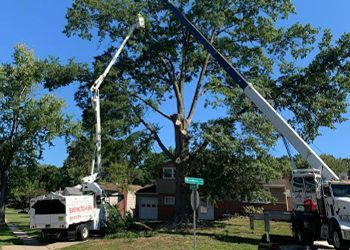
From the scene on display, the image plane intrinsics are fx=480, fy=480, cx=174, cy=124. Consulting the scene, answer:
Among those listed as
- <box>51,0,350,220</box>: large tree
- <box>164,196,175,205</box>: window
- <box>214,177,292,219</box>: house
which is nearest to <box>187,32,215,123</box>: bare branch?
<box>51,0,350,220</box>: large tree

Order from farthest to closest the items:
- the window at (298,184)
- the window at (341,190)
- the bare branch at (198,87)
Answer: the bare branch at (198,87), the window at (298,184), the window at (341,190)

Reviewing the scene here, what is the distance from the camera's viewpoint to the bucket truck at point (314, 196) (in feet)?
59.9

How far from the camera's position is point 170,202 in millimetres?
49906

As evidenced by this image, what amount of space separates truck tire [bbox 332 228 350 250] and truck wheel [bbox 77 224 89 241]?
43.5 feet

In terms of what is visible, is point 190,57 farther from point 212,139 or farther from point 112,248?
point 112,248

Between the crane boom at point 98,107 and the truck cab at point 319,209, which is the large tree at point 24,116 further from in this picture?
the truck cab at point 319,209

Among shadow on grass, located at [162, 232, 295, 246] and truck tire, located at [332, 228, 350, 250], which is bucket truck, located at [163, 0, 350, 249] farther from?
shadow on grass, located at [162, 232, 295, 246]

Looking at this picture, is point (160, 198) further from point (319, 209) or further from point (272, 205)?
point (319, 209)

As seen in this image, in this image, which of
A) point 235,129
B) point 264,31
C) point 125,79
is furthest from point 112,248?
point 264,31

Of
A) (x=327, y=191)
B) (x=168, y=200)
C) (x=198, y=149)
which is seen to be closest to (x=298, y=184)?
(x=327, y=191)

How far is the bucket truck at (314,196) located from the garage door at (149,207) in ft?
102

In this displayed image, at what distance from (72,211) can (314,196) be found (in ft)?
40.2

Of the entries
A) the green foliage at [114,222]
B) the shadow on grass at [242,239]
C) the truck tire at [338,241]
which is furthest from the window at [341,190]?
the green foliage at [114,222]

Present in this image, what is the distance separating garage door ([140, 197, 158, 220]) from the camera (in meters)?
52.6
